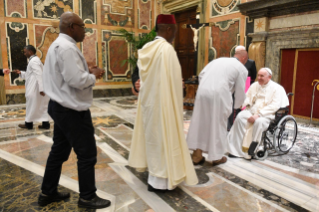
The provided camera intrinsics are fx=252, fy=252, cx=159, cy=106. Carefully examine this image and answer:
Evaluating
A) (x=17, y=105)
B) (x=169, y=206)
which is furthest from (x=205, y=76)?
(x=17, y=105)

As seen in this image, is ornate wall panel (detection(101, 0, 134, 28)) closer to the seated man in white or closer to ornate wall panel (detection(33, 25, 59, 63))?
ornate wall panel (detection(33, 25, 59, 63))

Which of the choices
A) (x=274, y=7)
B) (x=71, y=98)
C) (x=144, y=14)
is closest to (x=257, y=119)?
(x=71, y=98)

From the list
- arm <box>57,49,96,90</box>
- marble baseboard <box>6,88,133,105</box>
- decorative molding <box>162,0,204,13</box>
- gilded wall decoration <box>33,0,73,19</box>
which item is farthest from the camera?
decorative molding <box>162,0,204,13</box>

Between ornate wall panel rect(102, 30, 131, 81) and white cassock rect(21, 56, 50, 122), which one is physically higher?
ornate wall panel rect(102, 30, 131, 81)

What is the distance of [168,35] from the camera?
214 cm

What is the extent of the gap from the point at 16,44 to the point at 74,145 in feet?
21.4

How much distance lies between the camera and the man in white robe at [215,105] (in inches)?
107

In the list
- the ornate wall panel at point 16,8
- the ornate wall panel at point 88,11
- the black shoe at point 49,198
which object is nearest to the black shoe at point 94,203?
the black shoe at point 49,198

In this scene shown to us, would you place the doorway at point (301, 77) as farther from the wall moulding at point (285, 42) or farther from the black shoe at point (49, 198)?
the black shoe at point (49, 198)

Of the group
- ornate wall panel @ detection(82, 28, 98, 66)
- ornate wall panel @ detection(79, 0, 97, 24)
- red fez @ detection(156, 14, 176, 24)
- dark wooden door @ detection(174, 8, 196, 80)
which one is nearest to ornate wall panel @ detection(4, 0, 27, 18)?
ornate wall panel @ detection(79, 0, 97, 24)

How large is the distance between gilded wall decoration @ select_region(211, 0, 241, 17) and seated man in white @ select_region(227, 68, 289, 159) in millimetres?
3690

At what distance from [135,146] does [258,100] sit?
1.91 meters

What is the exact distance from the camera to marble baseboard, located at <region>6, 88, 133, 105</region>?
7.09m

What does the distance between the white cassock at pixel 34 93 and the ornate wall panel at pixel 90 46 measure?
383cm
